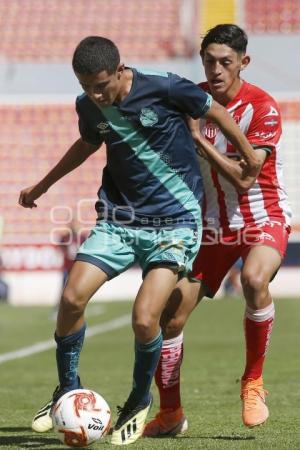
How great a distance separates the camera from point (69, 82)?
25328mm

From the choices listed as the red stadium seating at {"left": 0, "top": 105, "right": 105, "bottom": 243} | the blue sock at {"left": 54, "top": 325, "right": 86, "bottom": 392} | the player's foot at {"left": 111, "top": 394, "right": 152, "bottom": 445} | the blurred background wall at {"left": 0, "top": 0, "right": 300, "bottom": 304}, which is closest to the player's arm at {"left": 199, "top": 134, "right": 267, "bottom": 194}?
the blue sock at {"left": 54, "top": 325, "right": 86, "bottom": 392}

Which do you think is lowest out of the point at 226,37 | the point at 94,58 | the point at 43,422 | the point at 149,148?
the point at 43,422

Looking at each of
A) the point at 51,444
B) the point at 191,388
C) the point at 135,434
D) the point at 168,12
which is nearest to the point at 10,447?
the point at 51,444

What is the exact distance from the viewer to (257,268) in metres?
5.87

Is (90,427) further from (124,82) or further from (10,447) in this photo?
(124,82)

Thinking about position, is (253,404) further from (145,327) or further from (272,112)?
(272,112)

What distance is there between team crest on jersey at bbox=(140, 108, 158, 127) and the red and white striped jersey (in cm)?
70

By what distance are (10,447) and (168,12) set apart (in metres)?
23.8

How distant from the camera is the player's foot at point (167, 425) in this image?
6012mm

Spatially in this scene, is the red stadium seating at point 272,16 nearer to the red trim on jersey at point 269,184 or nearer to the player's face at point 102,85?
the red trim on jersey at point 269,184

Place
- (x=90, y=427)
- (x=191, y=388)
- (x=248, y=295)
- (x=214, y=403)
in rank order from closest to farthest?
1. (x=90, y=427)
2. (x=248, y=295)
3. (x=214, y=403)
4. (x=191, y=388)

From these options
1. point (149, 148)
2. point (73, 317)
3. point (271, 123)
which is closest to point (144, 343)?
point (73, 317)

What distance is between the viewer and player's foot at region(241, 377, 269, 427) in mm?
5789

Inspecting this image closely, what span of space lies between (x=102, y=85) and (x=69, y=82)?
20.4 meters
